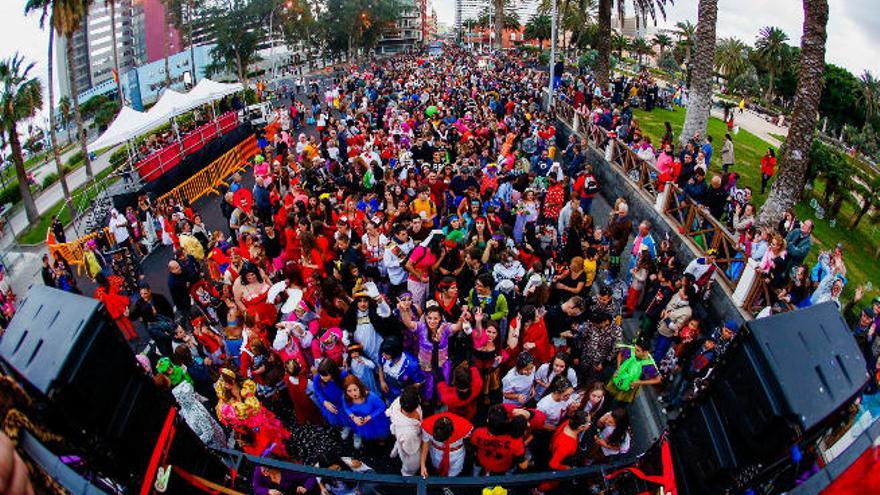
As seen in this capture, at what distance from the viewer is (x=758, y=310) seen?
21.9ft

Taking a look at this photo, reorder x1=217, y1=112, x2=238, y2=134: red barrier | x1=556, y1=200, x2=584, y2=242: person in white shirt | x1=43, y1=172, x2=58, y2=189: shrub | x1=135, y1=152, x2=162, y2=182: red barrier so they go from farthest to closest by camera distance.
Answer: x1=43, y1=172, x2=58, y2=189: shrub, x1=217, y1=112, x2=238, y2=134: red barrier, x1=135, y1=152, x2=162, y2=182: red barrier, x1=556, y1=200, x2=584, y2=242: person in white shirt

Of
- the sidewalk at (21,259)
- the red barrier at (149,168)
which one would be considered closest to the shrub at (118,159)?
the sidewalk at (21,259)

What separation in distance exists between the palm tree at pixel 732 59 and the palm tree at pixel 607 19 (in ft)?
104

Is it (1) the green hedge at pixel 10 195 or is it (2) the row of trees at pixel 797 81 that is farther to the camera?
(1) the green hedge at pixel 10 195

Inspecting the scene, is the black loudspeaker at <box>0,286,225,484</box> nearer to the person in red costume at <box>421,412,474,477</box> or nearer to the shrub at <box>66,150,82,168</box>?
the person in red costume at <box>421,412,474,477</box>

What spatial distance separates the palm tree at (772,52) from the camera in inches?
1750

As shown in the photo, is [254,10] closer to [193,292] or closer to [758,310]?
[193,292]

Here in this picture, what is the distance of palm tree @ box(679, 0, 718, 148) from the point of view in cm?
1363

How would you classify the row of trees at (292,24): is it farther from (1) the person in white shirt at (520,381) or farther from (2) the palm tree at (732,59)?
(1) the person in white shirt at (520,381)

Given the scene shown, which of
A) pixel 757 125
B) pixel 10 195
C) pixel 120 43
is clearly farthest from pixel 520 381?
pixel 120 43

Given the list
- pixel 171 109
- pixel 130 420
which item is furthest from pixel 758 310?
pixel 171 109

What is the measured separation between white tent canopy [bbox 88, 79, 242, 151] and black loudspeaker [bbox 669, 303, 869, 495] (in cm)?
1627

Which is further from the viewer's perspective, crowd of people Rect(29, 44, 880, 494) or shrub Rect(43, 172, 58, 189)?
shrub Rect(43, 172, 58, 189)

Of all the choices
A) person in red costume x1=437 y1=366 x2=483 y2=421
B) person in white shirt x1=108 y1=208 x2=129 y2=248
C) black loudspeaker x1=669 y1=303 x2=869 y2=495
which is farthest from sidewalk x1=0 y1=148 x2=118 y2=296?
black loudspeaker x1=669 y1=303 x2=869 y2=495
